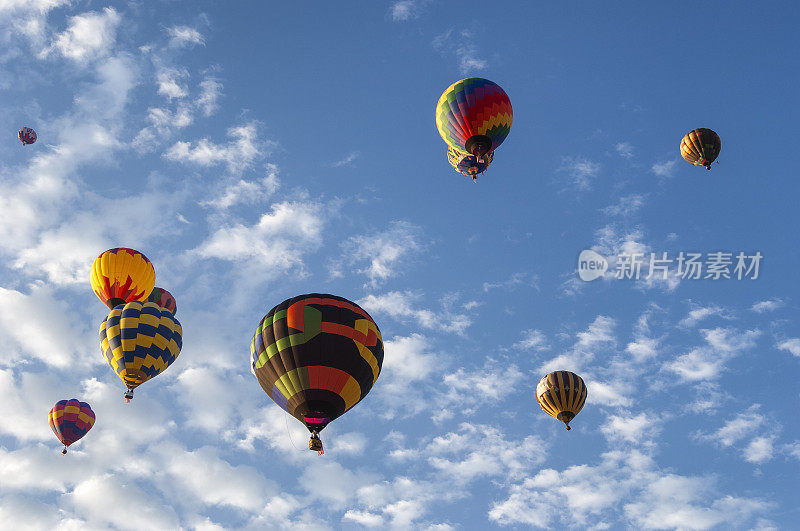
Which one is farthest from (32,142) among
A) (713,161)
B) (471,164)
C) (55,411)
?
(713,161)

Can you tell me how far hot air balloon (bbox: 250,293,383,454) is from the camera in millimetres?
23281

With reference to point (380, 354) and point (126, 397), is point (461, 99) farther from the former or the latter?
point (126, 397)

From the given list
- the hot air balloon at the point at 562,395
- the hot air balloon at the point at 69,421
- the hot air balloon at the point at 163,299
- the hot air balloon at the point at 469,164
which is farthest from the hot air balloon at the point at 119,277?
the hot air balloon at the point at 562,395

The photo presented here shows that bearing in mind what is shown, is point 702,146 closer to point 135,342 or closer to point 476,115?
point 476,115

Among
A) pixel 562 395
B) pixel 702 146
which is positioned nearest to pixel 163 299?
pixel 562 395

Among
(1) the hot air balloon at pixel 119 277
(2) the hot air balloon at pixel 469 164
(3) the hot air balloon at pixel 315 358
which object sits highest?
(2) the hot air balloon at pixel 469 164

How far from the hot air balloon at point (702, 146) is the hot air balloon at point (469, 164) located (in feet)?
40.7

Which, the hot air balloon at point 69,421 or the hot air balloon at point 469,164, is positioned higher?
the hot air balloon at point 469,164

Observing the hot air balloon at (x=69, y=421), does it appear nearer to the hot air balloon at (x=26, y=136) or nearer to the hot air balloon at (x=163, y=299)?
the hot air balloon at (x=163, y=299)

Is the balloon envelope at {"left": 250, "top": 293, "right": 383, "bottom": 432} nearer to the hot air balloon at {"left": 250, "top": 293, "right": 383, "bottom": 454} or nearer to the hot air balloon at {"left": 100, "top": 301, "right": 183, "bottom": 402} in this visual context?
the hot air balloon at {"left": 250, "top": 293, "right": 383, "bottom": 454}

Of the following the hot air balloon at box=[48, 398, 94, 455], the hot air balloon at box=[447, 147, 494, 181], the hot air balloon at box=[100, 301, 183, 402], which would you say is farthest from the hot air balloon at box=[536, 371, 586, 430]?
the hot air balloon at box=[48, 398, 94, 455]

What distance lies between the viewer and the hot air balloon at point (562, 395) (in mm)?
36969

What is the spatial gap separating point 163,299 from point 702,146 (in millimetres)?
28754

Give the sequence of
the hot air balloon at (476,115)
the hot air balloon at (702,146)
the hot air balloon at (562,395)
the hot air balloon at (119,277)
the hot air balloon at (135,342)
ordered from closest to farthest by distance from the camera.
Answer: the hot air balloon at (135,342) < the hot air balloon at (476,115) < the hot air balloon at (119,277) < the hot air balloon at (562,395) < the hot air balloon at (702,146)
